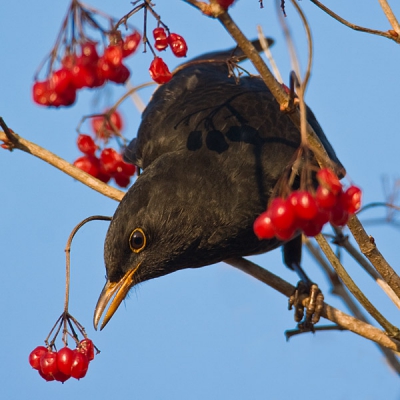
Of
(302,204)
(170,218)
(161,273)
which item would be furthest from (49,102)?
(302,204)

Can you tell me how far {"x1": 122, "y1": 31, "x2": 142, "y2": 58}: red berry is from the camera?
315 centimetres

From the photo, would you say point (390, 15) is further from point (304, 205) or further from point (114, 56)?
point (304, 205)

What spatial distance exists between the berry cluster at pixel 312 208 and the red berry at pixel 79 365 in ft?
4.56

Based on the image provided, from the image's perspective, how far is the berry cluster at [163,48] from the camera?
3096mm

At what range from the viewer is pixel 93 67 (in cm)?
316

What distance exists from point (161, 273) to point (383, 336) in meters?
1.36

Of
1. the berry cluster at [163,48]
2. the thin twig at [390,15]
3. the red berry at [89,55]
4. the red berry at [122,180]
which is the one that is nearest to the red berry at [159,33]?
the berry cluster at [163,48]

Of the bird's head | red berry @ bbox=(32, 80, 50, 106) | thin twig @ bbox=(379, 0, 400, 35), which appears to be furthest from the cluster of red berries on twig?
thin twig @ bbox=(379, 0, 400, 35)

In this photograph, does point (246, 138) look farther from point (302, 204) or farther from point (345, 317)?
point (302, 204)

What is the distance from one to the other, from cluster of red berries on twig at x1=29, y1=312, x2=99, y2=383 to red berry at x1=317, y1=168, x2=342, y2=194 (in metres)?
1.63

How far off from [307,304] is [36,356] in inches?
75.4

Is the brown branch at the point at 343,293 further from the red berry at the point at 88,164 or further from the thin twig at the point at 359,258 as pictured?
the red berry at the point at 88,164

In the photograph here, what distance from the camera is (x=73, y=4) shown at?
3010mm

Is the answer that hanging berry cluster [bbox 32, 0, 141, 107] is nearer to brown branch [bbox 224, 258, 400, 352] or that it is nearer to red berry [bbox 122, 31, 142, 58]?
red berry [bbox 122, 31, 142, 58]
